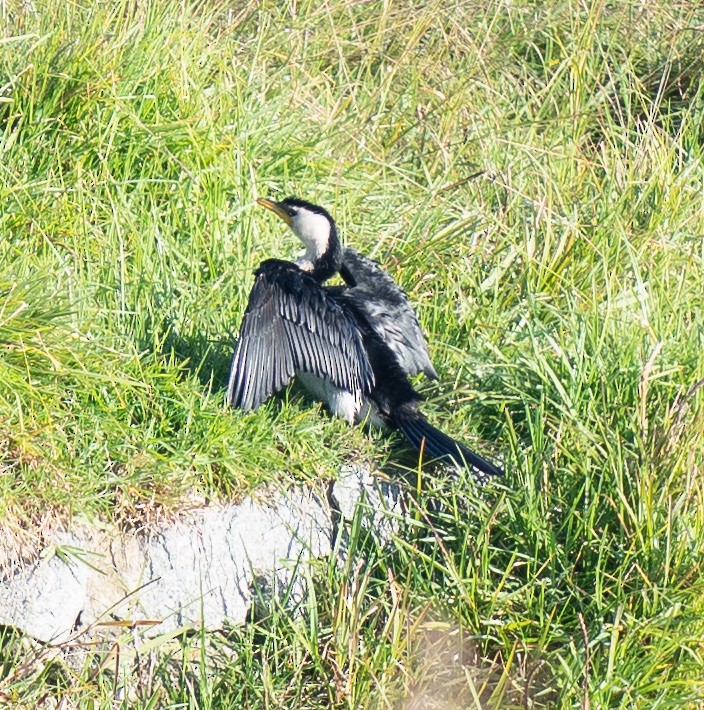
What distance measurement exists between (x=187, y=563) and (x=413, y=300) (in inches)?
67.1

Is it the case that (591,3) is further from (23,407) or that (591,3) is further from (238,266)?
(23,407)

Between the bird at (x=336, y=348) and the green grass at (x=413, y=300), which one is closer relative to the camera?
the green grass at (x=413, y=300)

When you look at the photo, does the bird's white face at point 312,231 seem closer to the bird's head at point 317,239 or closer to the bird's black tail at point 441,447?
the bird's head at point 317,239

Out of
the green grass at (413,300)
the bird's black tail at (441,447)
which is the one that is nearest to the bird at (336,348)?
the bird's black tail at (441,447)

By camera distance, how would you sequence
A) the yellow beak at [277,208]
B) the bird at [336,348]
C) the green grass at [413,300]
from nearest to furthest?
the green grass at [413,300] < the bird at [336,348] < the yellow beak at [277,208]

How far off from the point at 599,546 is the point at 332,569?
866 millimetres

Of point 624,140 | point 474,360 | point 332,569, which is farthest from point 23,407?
point 624,140

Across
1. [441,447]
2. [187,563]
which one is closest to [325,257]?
[441,447]

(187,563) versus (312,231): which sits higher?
(312,231)

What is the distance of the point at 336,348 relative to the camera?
4.63 m

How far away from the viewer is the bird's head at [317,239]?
5008mm

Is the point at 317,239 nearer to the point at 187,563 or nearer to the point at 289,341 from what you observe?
the point at 289,341

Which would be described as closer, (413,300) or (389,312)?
(389,312)

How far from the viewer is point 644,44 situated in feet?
23.5
